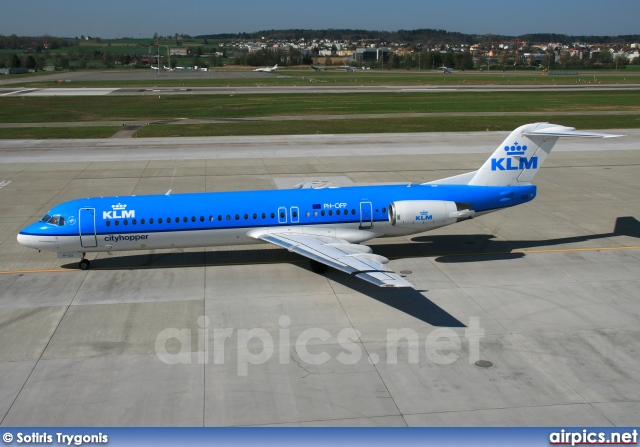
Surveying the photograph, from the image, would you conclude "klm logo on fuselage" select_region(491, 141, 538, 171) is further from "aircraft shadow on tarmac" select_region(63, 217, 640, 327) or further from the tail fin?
"aircraft shadow on tarmac" select_region(63, 217, 640, 327)

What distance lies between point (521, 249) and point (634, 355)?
9755 mm

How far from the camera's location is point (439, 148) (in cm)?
5069

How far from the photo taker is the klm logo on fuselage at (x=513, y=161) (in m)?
25.7

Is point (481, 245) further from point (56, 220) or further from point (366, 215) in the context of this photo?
point (56, 220)

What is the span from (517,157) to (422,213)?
528cm

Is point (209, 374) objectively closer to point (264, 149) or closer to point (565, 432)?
point (565, 432)

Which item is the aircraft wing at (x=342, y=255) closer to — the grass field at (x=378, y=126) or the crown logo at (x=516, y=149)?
the crown logo at (x=516, y=149)

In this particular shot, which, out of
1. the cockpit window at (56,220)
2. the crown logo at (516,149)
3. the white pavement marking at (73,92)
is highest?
the crown logo at (516,149)

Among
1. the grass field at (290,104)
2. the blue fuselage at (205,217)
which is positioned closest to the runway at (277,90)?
the grass field at (290,104)

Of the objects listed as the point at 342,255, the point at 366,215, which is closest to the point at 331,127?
the point at 366,215

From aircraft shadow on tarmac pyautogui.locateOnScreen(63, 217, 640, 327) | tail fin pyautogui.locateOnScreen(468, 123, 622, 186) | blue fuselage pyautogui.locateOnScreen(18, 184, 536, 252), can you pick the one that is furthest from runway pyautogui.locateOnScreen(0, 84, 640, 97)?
blue fuselage pyautogui.locateOnScreen(18, 184, 536, 252)

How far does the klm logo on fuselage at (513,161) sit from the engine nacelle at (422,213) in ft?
10.1

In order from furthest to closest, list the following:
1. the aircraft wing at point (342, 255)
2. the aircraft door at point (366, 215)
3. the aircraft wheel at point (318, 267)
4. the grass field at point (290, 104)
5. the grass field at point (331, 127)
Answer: the grass field at point (290, 104), the grass field at point (331, 127), the aircraft door at point (366, 215), the aircraft wheel at point (318, 267), the aircraft wing at point (342, 255)

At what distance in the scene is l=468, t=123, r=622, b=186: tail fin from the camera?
25719 millimetres
